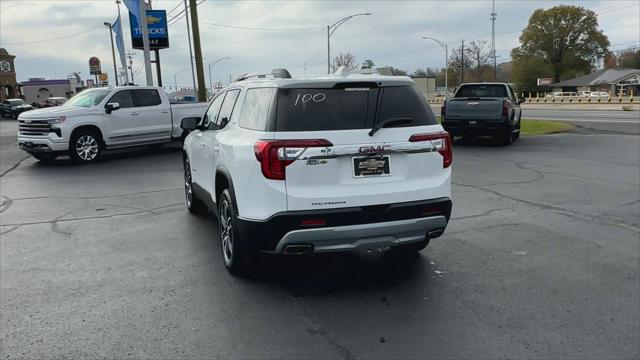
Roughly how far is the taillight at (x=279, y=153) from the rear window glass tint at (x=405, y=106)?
0.76 m

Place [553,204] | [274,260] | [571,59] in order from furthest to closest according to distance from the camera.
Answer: [571,59] → [553,204] → [274,260]

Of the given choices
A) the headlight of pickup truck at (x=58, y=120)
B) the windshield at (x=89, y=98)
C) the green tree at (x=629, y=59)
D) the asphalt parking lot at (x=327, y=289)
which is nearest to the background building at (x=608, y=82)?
the green tree at (x=629, y=59)

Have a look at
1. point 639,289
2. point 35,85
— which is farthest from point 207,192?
point 35,85

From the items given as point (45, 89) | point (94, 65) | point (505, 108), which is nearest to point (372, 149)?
point (505, 108)

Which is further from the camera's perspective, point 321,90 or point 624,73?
point 624,73

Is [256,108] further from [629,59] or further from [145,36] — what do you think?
[629,59]

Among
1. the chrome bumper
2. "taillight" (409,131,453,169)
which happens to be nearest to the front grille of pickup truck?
the chrome bumper

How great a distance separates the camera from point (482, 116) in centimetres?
1487

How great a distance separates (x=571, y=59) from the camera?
340ft

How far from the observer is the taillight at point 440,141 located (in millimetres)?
4453

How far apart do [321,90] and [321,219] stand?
3.64 ft

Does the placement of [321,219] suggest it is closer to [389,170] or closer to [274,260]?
[389,170]

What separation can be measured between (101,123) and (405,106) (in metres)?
11.0

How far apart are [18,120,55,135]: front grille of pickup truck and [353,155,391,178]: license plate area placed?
35.8 ft
